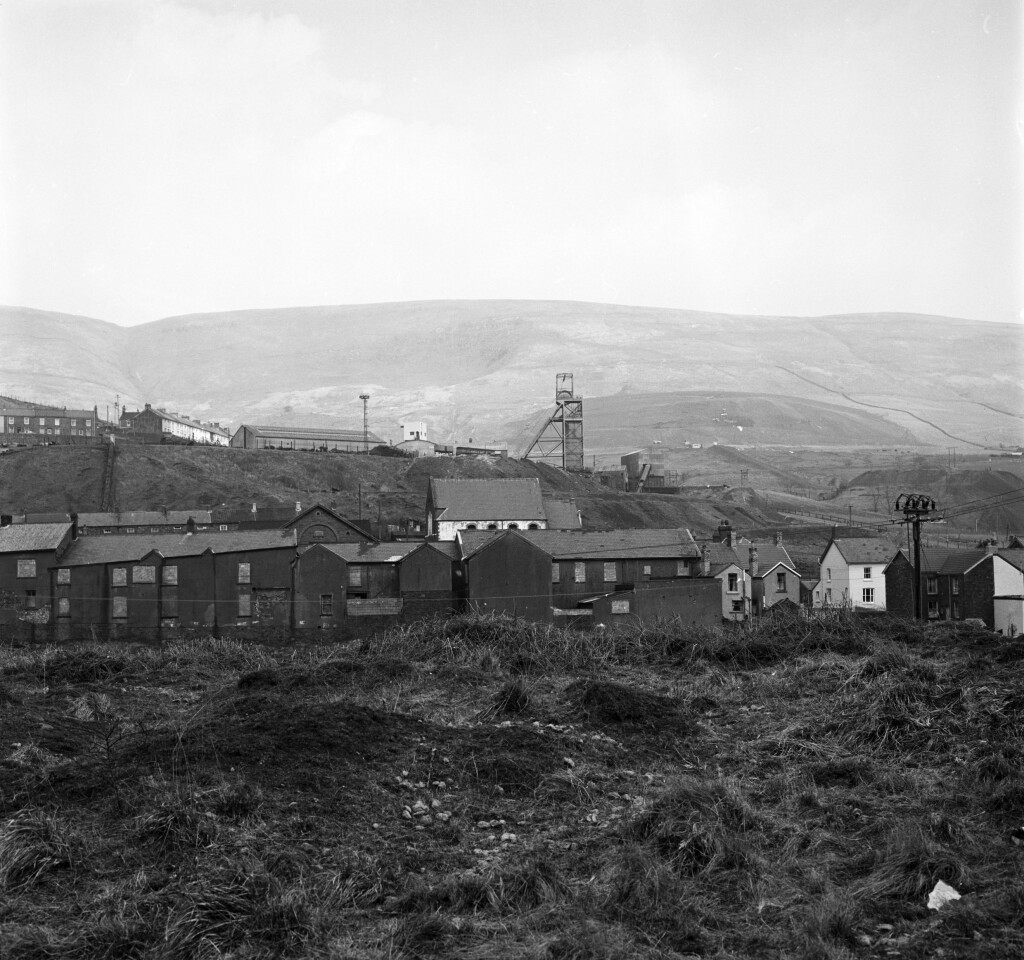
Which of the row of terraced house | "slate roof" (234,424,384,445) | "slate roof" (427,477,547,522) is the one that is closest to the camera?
the row of terraced house

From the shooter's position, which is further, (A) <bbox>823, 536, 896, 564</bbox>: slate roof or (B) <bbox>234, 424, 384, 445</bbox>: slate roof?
(B) <bbox>234, 424, 384, 445</bbox>: slate roof

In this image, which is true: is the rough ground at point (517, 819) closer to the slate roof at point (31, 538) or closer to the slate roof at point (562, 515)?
the slate roof at point (31, 538)

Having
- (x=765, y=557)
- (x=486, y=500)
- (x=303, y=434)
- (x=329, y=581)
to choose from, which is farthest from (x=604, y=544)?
(x=303, y=434)

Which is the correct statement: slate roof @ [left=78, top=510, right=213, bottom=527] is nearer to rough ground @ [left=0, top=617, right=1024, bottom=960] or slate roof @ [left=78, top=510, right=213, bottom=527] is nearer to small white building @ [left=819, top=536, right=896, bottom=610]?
small white building @ [left=819, top=536, right=896, bottom=610]

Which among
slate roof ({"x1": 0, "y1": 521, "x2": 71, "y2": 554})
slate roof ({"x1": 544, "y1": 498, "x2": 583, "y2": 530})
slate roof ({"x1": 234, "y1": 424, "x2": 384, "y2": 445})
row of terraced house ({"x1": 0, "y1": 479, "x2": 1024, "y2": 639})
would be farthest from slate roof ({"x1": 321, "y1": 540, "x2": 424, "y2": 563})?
slate roof ({"x1": 234, "y1": 424, "x2": 384, "y2": 445})

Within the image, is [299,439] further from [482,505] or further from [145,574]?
[145,574]
